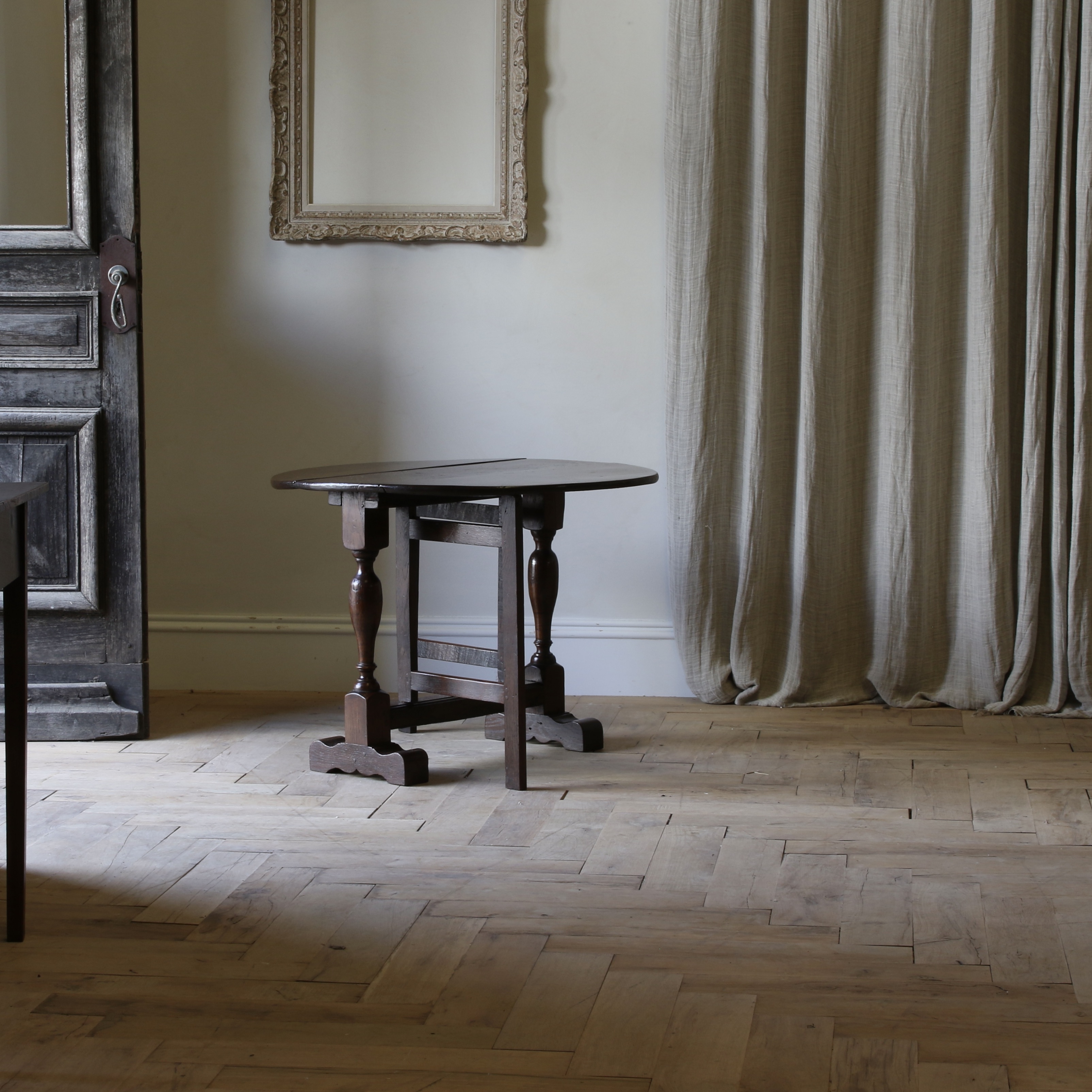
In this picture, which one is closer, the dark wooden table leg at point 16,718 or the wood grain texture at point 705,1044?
the wood grain texture at point 705,1044

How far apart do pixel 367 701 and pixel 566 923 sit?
89 cm

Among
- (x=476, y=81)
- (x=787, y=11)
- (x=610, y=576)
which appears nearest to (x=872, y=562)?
(x=610, y=576)

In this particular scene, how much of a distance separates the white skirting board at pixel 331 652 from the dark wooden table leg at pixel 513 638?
2.62 feet

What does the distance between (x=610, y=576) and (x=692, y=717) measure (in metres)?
0.46

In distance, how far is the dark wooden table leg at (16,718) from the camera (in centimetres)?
168

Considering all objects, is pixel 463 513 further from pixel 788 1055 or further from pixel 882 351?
pixel 788 1055

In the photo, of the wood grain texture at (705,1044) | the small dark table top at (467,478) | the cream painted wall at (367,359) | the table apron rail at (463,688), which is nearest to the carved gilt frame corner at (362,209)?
the cream painted wall at (367,359)

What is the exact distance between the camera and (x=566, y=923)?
5.82 ft

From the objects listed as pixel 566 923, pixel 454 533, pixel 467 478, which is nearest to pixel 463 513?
pixel 454 533

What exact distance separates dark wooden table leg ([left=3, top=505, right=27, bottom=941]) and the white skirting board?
5.31 ft

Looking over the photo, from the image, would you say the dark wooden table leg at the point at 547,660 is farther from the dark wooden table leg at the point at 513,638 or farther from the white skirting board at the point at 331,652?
the white skirting board at the point at 331,652

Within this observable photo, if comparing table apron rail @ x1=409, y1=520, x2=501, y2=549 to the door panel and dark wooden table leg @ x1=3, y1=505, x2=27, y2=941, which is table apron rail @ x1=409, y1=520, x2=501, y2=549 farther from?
dark wooden table leg @ x1=3, y1=505, x2=27, y2=941

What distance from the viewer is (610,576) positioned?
10.8 feet

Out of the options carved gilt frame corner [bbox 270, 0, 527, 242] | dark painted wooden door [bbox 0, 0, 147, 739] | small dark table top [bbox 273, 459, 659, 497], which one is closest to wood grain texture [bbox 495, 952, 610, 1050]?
small dark table top [bbox 273, 459, 659, 497]
